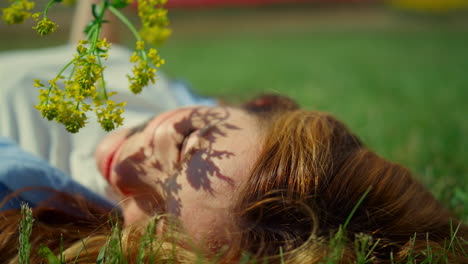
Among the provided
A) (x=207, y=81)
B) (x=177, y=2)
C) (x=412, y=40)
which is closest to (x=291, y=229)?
(x=207, y=81)

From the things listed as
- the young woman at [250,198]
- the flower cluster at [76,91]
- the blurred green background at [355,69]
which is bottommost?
the blurred green background at [355,69]

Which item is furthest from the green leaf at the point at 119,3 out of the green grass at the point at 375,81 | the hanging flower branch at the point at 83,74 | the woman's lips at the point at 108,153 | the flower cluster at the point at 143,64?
the green grass at the point at 375,81

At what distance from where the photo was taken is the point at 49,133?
66.7 inches

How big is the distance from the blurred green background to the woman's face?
0.56 m

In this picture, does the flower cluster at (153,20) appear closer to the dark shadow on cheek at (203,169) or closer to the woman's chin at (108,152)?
the dark shadow on cheek at (203,169)

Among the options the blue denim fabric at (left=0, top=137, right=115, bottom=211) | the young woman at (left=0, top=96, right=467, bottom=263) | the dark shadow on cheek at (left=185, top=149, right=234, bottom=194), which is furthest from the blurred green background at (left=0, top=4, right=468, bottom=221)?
the blue denim fabric at (left=0, top=137, right=115, bottom=211)

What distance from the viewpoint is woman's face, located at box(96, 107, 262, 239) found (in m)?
1.03

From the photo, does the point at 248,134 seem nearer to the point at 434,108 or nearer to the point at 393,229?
the point at 393,229

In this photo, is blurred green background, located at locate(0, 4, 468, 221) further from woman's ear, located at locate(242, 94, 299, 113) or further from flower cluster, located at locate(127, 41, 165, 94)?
flower cluster, located at locate(127, 41, 165, 94)

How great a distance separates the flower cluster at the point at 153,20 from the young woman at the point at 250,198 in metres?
0.27

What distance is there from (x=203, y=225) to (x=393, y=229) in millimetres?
476

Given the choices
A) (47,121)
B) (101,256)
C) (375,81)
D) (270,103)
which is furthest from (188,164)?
(375,81)

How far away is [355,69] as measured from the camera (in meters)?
4.68

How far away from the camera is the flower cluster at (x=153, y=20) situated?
954 millimetres
